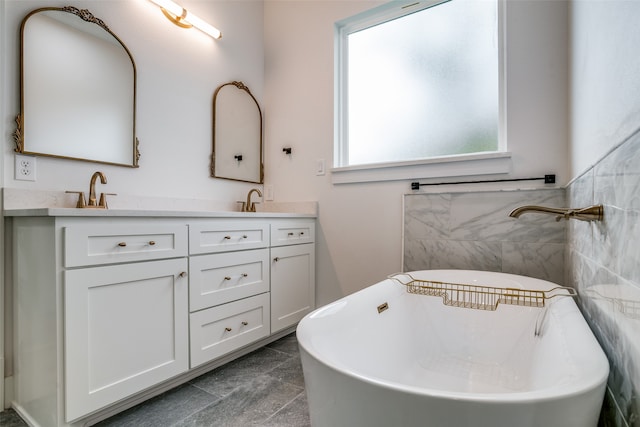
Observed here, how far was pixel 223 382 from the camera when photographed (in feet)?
5.11

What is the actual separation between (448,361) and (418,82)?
1.64 meters

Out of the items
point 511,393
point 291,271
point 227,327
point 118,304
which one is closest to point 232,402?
point 227,327

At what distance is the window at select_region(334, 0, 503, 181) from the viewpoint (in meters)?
1.87

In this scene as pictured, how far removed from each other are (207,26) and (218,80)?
0.33 metres

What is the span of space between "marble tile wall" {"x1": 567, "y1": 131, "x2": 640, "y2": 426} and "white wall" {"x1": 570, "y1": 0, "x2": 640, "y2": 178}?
73 mm

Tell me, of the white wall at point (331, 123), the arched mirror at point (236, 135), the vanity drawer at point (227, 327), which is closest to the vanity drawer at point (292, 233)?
the white wall at point (331, 123)

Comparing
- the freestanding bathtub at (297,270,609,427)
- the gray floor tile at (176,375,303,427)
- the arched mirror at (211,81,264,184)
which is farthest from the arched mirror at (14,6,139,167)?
the freestanding bathtub at (297,270,609,427)

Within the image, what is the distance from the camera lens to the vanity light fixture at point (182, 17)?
185cm

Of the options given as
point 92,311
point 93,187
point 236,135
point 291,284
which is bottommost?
point 291,284

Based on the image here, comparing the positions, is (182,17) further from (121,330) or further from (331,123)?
(121,330)

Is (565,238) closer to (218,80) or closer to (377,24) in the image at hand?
(377,24)

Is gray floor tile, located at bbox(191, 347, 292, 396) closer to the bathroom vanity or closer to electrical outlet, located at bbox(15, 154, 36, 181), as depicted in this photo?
the bathroom vanity

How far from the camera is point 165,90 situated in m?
1.92

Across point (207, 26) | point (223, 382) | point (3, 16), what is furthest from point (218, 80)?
point (223, 382)
